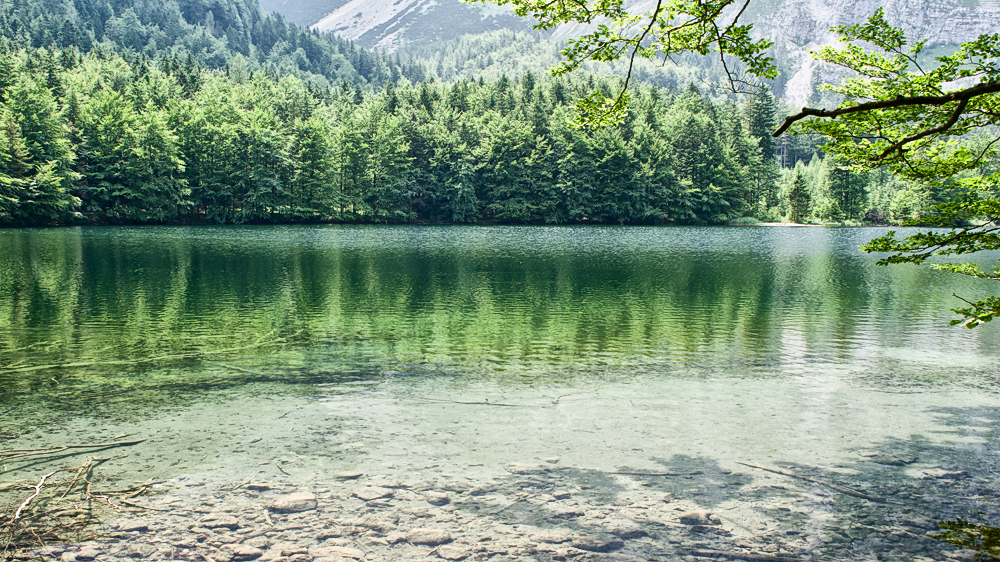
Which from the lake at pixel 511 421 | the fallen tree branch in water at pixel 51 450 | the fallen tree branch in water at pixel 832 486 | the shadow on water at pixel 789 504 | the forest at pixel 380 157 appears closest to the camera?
the shadow on water at pixel 789 504

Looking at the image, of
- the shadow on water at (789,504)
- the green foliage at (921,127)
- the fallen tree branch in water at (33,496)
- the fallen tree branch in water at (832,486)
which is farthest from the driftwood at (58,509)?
the green foliage at (921,127)

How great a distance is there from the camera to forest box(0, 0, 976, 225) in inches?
2864

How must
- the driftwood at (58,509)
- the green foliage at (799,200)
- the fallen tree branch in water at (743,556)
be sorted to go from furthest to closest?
the green foliage at (799,200)
the driftwood at (58,509)
the fallen tree branch in water at (743,556)

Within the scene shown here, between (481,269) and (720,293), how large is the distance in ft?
37.1

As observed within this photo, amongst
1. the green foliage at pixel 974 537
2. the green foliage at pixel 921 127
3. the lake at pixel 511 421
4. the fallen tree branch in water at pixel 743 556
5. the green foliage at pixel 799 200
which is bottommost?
the fallen tree branch in water at pixel 743 556

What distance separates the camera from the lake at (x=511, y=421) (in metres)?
5.71

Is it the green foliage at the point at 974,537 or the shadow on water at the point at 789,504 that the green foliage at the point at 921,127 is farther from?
the green foliage at the point at 974,537

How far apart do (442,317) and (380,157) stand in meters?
76.4

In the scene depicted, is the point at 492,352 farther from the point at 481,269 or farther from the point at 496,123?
the point at 496,123

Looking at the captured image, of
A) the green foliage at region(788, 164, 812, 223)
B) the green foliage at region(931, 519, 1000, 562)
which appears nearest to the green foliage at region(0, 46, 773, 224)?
the green foliage at region(788, 164, 812, 223)

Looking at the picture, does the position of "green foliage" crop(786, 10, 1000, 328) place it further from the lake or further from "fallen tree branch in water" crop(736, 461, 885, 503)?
the lake

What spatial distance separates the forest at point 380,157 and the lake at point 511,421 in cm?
5655

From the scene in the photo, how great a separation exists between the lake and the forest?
56.5 m

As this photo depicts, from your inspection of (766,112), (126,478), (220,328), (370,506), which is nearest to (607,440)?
(370,506)
